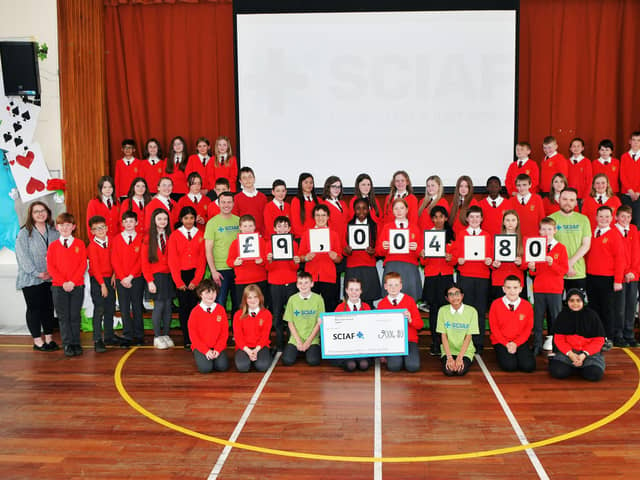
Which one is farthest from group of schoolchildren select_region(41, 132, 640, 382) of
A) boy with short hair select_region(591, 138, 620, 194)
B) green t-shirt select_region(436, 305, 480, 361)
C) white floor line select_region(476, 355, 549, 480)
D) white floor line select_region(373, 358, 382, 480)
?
boy with short hair select_region(591, 138, 620, 194)

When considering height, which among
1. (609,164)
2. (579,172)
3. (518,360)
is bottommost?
(518,360)

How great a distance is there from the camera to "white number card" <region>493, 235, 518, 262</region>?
22.5ft

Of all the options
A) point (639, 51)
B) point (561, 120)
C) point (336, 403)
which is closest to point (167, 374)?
point (336, 403)

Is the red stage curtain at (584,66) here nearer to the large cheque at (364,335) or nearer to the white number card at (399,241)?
the white number card at (399,241)

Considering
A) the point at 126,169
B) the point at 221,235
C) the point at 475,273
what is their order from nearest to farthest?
the point at 475,273 < the point at 221,235 < the point at 126,169

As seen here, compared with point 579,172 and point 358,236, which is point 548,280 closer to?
point 358,236

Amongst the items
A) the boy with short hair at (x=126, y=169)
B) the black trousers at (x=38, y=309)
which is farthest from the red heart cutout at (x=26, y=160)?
the black trousers at (x=38, y=309)

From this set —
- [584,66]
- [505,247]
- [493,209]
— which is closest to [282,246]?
[505,247]

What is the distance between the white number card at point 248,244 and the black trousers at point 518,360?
2918mm

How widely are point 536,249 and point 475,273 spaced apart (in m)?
0.72

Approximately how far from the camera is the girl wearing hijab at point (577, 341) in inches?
250

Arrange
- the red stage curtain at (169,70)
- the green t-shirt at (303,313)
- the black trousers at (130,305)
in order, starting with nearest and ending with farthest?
the green t-shirt at (303,313) < the black trousers at (130,305) < the red stage curtain at (169,70)

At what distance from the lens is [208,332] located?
6746 millimetres

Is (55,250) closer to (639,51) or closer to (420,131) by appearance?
(420,131)
